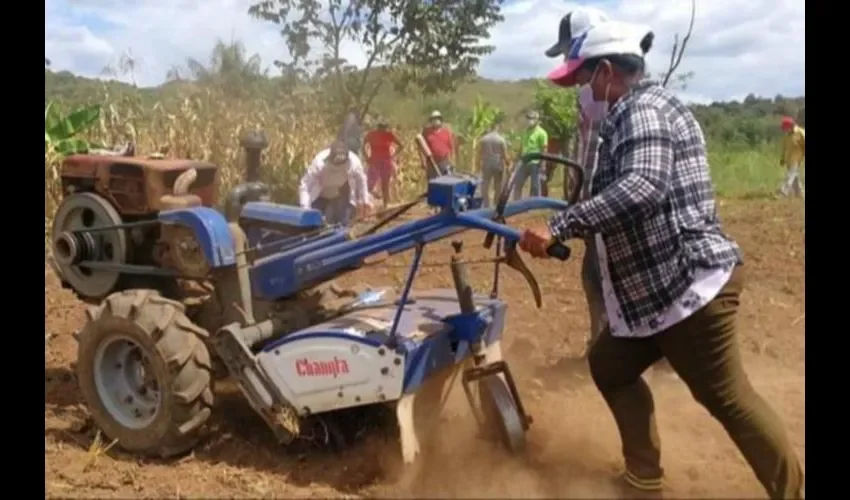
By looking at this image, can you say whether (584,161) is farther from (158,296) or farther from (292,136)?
(292,136)

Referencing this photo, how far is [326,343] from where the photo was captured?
13.8ft

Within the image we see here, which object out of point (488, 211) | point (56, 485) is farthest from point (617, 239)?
point (56, 485)

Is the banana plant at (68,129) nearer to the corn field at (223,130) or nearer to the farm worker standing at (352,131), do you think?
the corn field at (223,130)

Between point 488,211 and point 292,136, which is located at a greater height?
point 292,136

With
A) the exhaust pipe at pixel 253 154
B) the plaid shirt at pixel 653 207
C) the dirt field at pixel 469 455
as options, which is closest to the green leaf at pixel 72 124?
the dirt field at pixel 469 455

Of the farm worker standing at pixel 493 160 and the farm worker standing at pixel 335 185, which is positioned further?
the farm worker standing at pixel 493 160

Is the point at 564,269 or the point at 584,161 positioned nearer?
the point at 584,161

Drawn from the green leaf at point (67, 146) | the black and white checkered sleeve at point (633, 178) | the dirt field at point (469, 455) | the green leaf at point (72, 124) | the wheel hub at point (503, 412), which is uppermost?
the green leaf at point (72, 124)

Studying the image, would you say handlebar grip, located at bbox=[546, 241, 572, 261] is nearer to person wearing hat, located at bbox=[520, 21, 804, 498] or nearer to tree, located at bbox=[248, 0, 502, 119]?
person wearing hat, located at bbox=[520, 21, 804, 498]

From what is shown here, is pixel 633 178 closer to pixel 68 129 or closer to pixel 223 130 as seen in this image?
pixel 68 129

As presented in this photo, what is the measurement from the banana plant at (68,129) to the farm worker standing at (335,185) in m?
3.80

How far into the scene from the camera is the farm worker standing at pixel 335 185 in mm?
8234

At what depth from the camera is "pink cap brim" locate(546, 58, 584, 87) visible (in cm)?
367

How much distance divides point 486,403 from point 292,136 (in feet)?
35.5
